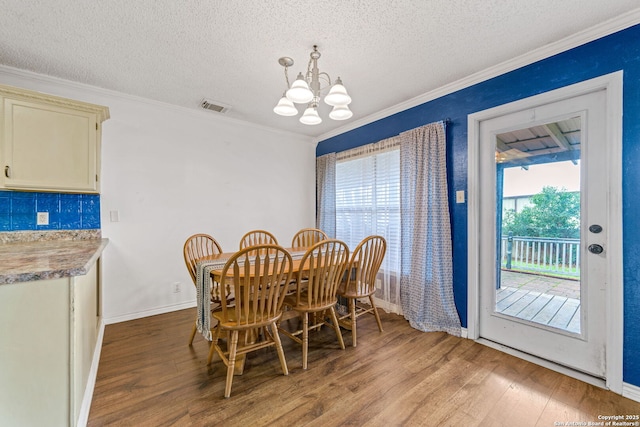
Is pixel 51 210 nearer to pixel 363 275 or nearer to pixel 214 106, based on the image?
pixel 214 106

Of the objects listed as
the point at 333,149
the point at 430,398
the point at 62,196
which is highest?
the point at 333,149

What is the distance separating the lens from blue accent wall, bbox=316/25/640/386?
168cm

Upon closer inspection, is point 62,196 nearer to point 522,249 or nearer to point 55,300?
point 55,300

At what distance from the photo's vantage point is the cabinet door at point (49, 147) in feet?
6.79

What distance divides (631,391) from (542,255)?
92 centimetres

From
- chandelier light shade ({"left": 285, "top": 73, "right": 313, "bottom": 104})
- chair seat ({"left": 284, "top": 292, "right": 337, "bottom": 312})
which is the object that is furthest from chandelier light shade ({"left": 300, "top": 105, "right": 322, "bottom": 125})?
chair seat ({"left": 284, "top": 292, "right": 337, "bottom": 312})

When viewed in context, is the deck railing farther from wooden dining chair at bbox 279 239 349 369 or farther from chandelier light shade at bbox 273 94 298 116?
chandelier light shade at bbox 273 94 298 116

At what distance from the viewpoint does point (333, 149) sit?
4.11 meters

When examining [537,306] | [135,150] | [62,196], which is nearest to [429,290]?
[537,306]

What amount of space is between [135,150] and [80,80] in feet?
2.40

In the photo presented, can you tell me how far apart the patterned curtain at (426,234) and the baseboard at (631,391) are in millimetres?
1028

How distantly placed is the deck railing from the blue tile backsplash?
3.88m

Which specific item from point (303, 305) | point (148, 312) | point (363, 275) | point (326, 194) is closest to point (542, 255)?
point (363, 275)

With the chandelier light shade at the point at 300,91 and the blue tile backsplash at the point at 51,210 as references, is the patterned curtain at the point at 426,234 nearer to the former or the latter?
the chandelier light shade at the point at 300,91
